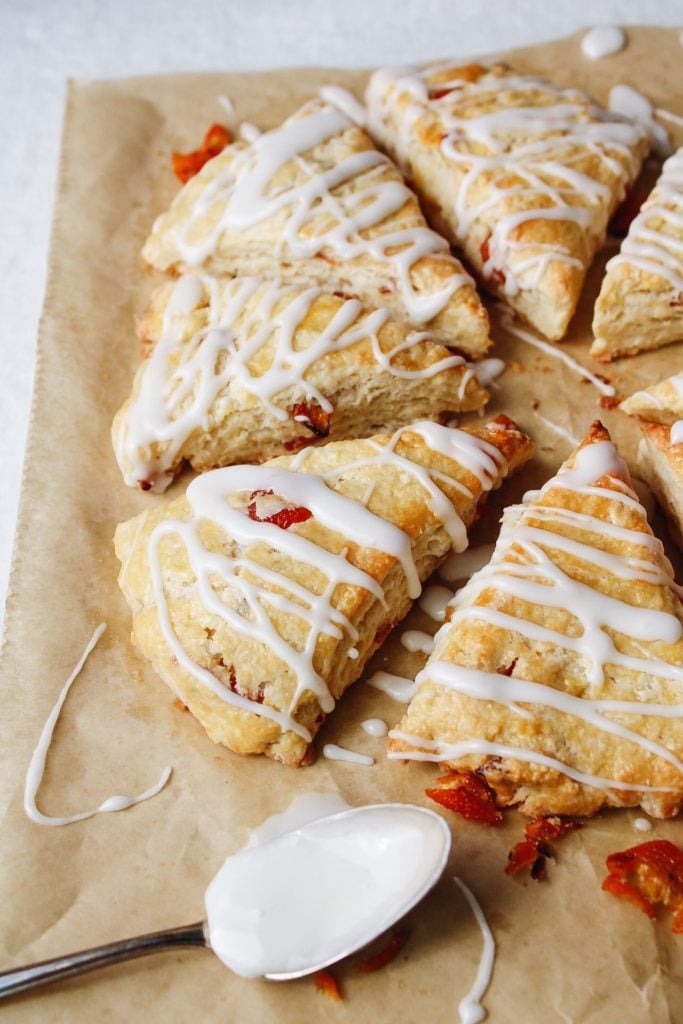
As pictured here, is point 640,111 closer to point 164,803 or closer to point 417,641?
point 417,641

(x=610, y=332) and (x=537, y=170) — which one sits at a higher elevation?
(x=537, y=170)

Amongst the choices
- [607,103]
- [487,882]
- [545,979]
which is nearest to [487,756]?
[487,882]

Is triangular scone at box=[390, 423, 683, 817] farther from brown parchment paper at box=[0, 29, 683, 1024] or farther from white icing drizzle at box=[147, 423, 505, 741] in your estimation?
white icing drizzle at box=[147, 423, 505, 741]

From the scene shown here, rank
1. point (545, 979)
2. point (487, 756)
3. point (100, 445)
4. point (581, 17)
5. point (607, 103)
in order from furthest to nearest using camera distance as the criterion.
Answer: point (581, 17) → point (607, 103) → point (100, 445) → point (487, 756) → point (545, 979)

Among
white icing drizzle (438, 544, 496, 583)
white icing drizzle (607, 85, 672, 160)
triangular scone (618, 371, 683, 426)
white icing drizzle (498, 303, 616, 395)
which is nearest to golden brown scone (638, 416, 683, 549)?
triangular scone (618, 371, 683, 426)

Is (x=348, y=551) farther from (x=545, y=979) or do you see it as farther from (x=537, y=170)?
(x=537, y=170)

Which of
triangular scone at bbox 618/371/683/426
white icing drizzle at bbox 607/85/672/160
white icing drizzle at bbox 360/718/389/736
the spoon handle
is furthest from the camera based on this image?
white icing drizzle at bbox 607/85/672/160
